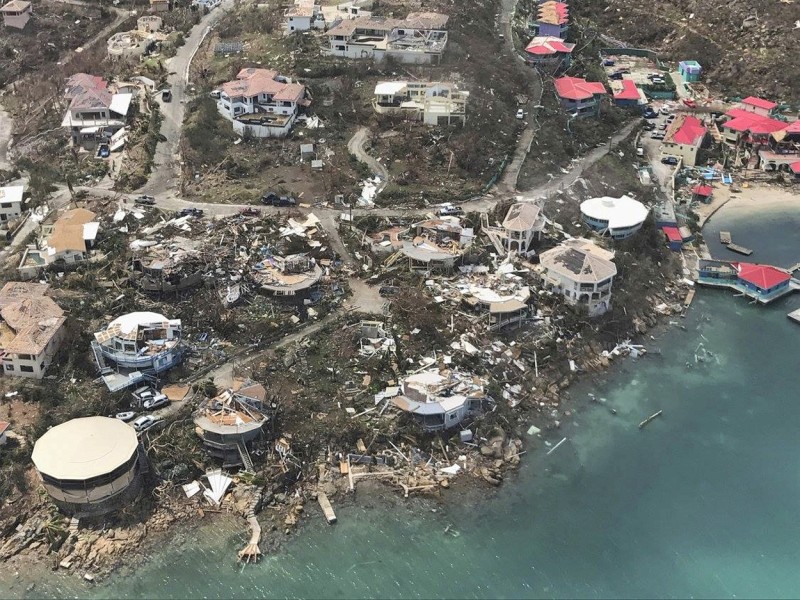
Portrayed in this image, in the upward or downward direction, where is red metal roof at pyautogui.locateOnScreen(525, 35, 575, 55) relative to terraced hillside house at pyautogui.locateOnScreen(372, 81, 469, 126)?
downward

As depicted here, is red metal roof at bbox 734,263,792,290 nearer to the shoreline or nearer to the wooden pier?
the wooden pier

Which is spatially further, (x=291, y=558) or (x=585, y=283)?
(x=585, y=283)

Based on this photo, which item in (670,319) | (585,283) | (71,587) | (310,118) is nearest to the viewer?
(71,587)

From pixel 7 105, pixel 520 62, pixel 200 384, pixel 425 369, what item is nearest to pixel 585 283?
pixel 425 369

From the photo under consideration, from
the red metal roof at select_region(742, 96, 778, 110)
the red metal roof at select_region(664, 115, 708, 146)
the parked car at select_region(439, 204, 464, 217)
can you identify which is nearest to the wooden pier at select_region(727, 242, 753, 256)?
the red metal roof at select_region(664, 115, 708, 146)

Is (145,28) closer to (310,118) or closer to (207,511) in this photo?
(310,118)

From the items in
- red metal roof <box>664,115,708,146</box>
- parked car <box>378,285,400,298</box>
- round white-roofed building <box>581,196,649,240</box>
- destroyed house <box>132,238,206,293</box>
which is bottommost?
red metal roof <box>664,115,708,146</box>

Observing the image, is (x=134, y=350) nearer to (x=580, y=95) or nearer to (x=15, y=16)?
(x=580, y=95)
